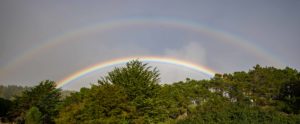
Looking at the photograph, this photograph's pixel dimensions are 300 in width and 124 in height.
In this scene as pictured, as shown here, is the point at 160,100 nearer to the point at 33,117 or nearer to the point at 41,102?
the point at 33,117

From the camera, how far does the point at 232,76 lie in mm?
64562

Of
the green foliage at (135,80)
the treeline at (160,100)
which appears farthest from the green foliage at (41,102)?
the green foliage at (135,80)

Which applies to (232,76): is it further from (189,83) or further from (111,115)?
(111,115)

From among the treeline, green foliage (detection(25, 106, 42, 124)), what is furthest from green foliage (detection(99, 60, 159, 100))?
green foliage (detection(25, 106, 42, 124))

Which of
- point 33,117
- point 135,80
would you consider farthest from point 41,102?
point 135,80

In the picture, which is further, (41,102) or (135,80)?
(41,102)

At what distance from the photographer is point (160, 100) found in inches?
1072

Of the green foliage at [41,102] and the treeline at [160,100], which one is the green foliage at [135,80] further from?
the green foliage at [41,102]

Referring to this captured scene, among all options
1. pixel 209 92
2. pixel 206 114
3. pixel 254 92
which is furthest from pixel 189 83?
pixel 206 114

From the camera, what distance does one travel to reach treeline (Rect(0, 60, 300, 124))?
15477 millimetres

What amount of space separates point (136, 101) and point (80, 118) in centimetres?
503

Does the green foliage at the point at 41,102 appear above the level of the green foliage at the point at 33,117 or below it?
above

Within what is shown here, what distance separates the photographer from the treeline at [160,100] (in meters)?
15.5

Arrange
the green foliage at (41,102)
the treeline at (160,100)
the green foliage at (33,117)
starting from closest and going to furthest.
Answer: the treeline at (160,100)
the green foliage at (33,117)
the green foliage at (41,102)
